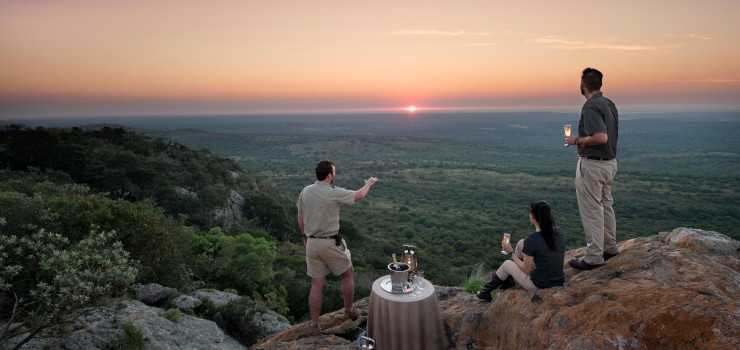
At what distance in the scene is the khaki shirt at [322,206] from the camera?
187 inches

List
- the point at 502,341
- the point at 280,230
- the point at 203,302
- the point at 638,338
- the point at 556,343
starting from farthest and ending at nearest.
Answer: the point at 280,230, the point at 203,302, the point at 502,341, the point at 556,343, the point at 638,338

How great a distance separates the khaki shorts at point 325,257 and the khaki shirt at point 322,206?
0.40ft

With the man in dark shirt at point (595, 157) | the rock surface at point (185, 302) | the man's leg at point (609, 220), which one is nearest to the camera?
the man in dark shirt at point (595, 157)

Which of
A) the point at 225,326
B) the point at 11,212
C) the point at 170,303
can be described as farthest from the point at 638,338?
the point at 11,212

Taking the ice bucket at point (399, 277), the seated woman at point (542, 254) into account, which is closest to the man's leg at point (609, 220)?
the seated woman at point (542, 254)

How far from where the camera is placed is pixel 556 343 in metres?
3.32

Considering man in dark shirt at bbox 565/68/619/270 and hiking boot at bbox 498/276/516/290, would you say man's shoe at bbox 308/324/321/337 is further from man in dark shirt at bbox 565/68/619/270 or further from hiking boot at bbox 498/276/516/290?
man in dark shirt at bbox 565/68/619/270

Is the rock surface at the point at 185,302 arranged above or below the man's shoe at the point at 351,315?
below

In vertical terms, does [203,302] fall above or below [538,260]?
below

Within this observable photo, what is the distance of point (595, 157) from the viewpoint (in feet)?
13.9

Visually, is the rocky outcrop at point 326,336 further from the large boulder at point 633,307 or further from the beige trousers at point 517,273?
the beige trousers at point 517,273

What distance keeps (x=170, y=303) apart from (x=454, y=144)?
131364 millimetres

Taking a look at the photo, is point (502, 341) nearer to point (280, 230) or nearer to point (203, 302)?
point (203, 302)

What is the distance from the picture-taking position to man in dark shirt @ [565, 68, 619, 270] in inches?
163
